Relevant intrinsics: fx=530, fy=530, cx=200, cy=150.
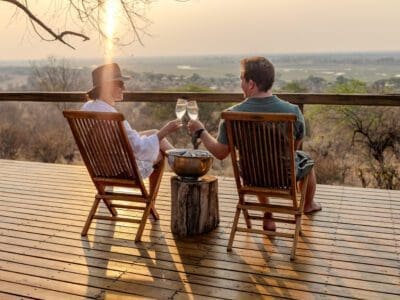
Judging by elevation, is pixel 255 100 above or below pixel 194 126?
above

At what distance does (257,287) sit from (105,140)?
1.39 metres

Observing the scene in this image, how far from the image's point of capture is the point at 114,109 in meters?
3.72

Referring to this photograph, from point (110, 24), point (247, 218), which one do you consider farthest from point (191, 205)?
point (110, 24)

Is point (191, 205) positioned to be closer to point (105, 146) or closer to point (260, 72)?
point (105, 146)

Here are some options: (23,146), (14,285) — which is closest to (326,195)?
(14,285)

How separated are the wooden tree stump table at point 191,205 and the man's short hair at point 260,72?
2.60ft

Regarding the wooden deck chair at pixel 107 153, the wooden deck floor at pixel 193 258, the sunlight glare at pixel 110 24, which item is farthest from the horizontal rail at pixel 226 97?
the wooden deck chair at pixel 107 153

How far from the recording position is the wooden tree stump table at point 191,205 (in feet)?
12.0

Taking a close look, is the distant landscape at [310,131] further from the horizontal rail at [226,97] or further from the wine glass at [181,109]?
the wine glass at [181,109]

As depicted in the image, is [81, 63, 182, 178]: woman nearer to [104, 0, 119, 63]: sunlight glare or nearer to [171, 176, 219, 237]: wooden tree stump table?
[171, 176, 219, 237]: wooden tree stump table

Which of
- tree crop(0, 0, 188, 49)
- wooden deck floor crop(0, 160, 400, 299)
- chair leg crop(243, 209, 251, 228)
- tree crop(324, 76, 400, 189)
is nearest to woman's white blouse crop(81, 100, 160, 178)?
wooden deck floor crop(0, 160, 400, 299)

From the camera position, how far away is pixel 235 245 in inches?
139

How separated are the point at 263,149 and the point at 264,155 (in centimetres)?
5

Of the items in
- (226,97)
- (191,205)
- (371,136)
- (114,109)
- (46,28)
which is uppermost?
(46,28)
